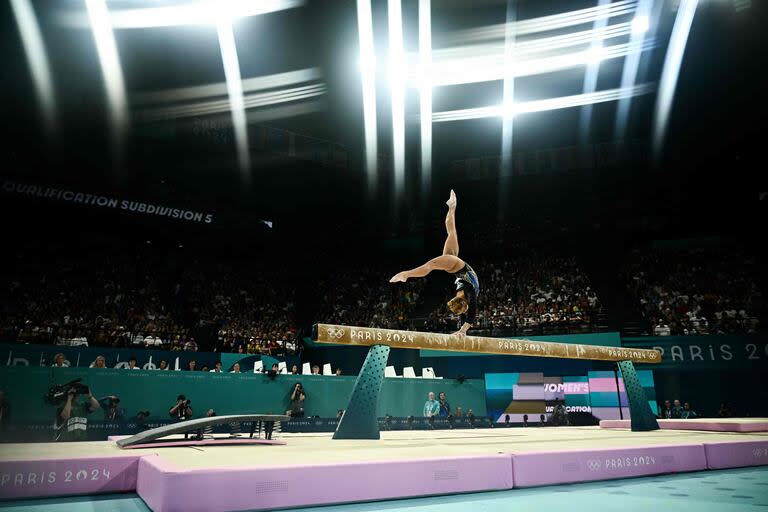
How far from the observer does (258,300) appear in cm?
1927

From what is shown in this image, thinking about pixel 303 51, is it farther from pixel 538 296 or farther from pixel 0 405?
pixel 538 296

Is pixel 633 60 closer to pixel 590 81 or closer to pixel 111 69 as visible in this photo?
pixel 590 81

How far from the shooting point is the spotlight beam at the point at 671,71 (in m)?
11.0

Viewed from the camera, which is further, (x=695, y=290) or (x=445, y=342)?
(x=695, y=290)

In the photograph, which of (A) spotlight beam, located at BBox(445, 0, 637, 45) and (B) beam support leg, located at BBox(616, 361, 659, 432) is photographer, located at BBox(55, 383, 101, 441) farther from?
(A) spotlight beam, located at BBox(445, 0, 637, 45)

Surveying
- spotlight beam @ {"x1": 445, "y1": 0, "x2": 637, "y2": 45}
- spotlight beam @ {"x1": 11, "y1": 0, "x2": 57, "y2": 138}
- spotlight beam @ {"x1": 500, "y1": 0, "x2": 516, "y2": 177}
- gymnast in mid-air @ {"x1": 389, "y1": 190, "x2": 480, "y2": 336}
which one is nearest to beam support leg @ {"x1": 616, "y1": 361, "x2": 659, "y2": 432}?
gymnast in mid-air @ {"x1": 389, "y1": 190, "x2": 480, "y2": 336}

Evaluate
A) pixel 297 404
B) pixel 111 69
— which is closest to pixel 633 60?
pixel 297 404

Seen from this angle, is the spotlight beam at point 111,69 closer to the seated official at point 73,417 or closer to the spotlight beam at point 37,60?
the spotlight beam at point 37,60

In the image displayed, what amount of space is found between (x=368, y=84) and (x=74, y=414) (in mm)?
11088

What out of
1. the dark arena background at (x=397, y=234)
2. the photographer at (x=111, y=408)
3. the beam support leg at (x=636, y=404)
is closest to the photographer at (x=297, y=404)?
the dark arena background at (x=397, y=234)

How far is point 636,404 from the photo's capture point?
22.7ft

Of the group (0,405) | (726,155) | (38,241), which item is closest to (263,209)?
(38,241)

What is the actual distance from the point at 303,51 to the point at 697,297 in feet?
50.2

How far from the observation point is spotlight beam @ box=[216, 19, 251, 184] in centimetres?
1199
